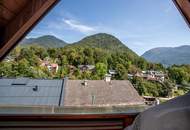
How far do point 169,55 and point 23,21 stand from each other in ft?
7.22

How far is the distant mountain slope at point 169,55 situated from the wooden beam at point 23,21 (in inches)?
60.9

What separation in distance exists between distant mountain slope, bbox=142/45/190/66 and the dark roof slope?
1.62 feet

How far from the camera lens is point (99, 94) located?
2984mm

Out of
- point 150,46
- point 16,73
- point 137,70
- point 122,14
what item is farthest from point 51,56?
point 122,14

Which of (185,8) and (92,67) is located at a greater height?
(185,8)

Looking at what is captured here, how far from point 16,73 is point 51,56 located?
445mm

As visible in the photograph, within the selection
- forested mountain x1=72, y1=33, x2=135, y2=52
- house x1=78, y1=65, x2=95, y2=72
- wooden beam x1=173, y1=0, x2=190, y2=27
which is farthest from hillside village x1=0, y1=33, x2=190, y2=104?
wooden beam x1=173, y1=0, x2=190, y2=27

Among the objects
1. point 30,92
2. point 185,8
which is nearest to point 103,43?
point 30,92

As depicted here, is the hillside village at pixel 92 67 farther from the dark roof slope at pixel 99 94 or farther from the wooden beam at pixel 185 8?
the wooden beam at pixel 185 8

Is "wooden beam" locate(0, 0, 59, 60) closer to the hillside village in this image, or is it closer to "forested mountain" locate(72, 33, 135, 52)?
the hillside village

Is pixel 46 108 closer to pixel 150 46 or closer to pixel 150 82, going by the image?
pixel 150 82

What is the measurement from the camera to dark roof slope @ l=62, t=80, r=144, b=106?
2.81 meters

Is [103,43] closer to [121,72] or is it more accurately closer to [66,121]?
[121,72]

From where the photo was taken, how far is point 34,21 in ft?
6.01
